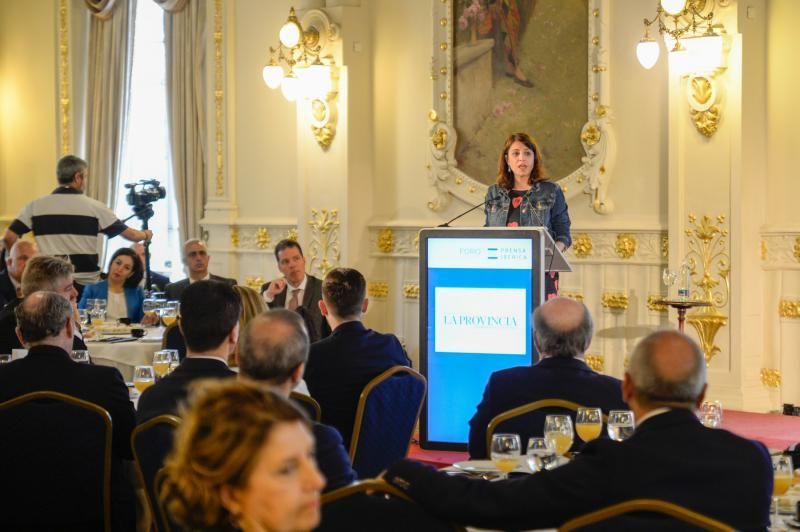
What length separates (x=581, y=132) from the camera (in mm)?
9438

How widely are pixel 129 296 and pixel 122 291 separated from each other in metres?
0.06

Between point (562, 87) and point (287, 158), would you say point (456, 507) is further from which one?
point (287, 158)

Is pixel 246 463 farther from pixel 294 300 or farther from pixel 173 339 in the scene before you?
pixel 294 300

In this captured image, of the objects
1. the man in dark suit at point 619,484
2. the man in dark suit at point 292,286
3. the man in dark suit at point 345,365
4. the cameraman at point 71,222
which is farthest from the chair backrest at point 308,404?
the cameraman at point 71,222

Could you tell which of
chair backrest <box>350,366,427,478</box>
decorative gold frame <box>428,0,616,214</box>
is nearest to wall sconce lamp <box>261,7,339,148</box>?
decorative gold frame <box>428,0,616,214</box>

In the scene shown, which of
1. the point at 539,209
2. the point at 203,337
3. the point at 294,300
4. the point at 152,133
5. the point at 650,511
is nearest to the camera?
the point at 650,511

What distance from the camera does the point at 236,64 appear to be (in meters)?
11.7

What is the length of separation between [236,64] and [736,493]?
9597mm

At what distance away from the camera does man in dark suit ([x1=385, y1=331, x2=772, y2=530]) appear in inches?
103

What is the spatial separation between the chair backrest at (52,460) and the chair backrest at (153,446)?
428 mm

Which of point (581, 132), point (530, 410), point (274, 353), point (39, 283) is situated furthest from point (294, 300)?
point (274, 353)

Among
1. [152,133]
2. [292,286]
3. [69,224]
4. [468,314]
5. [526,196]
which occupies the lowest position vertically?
[468,314]

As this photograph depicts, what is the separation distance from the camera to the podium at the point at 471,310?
6301 mm

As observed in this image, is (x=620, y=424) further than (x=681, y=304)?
No
